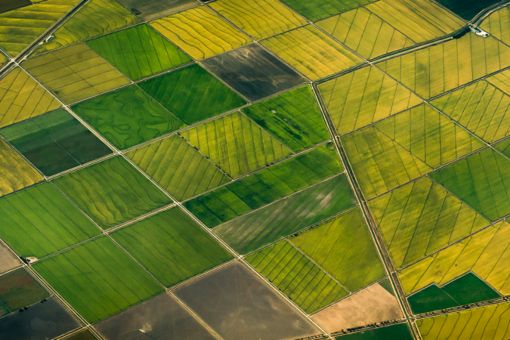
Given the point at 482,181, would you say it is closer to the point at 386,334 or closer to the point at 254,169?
the point at 386,334

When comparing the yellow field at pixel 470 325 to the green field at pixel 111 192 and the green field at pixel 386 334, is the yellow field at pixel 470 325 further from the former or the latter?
the green field at pixel 111 192

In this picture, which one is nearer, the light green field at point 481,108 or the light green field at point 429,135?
the light green field at point 429,135

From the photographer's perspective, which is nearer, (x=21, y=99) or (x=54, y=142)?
(x=54, y=142)

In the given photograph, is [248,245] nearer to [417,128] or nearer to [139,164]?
[139,164]

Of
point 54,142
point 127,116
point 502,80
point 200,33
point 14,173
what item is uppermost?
point 200,33


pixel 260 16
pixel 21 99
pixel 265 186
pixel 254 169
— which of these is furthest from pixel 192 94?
pixel 21 99

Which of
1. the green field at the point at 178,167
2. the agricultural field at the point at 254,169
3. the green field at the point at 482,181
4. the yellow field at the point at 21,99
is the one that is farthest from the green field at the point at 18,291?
the green field at the point at 482,181
